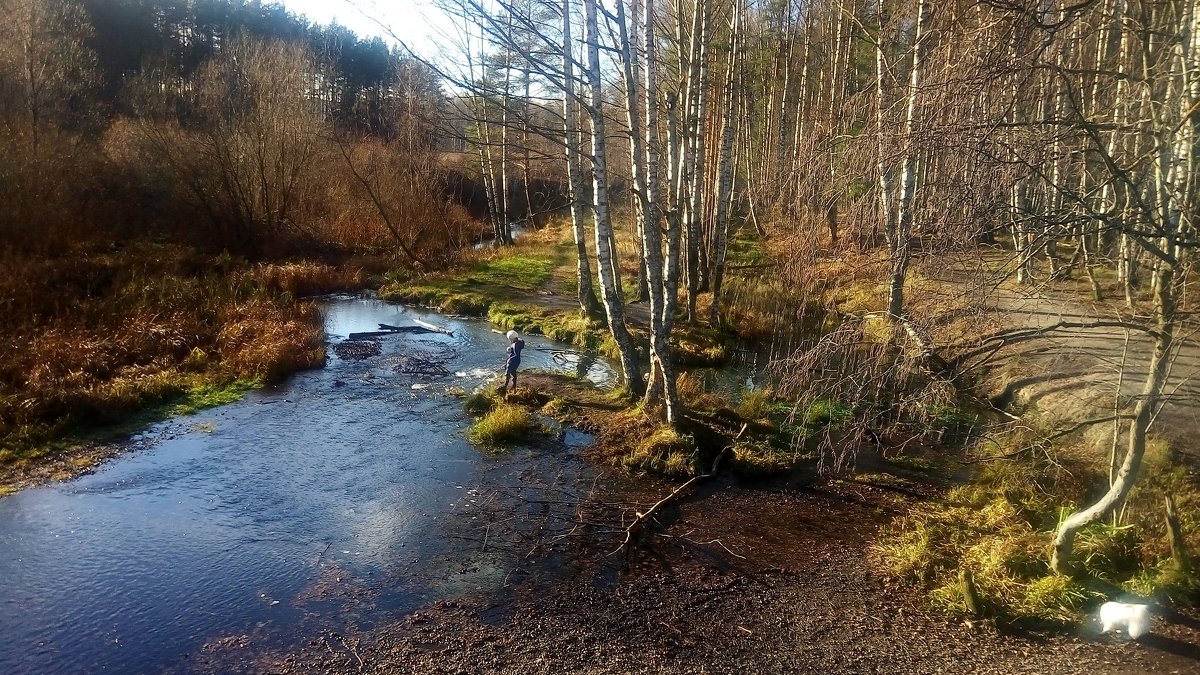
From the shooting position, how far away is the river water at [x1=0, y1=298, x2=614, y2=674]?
239 inches

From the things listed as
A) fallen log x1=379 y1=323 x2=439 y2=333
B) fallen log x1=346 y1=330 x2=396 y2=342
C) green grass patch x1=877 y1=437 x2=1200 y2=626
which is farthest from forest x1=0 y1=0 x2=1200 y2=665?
fallen log x1=379 y1=323 x2=439 y2=333

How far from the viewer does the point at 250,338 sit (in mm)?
14617

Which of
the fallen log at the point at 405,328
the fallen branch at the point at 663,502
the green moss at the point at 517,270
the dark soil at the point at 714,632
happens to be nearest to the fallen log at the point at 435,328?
the fallen log at the point at 405,328

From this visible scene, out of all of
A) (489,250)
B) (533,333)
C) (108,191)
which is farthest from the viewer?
(489,250)

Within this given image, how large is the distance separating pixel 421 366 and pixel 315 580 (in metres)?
7.86

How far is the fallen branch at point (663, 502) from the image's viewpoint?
7719 millimetres

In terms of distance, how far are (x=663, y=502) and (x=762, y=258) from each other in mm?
16065

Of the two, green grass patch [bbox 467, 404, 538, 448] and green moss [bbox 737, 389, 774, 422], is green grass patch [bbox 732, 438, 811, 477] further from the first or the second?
green grass patch [bbox 467, 404, 538, 448]

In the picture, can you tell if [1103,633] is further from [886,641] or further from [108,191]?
[108,191]

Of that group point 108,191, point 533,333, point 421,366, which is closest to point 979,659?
point 421,366

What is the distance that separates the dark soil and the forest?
415 mm

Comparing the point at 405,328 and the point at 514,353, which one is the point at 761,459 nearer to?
the point at 514,353

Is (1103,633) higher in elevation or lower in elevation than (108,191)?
lower

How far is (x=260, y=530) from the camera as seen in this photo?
7738 millimetres
